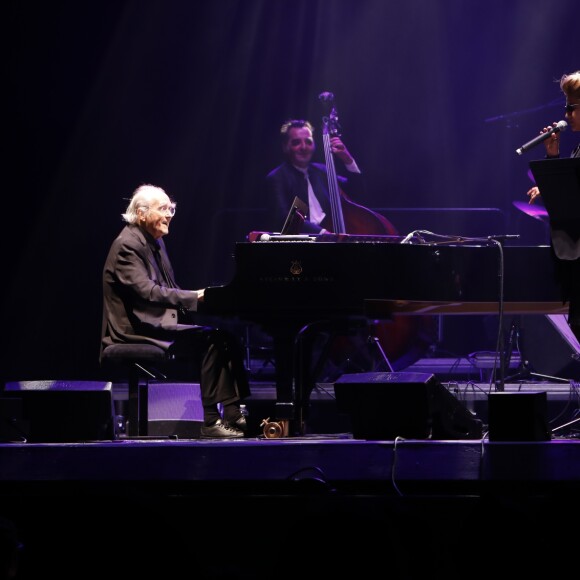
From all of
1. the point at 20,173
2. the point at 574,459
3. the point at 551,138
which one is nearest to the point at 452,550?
the point at 574,459

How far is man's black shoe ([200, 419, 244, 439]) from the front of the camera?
15.4ft

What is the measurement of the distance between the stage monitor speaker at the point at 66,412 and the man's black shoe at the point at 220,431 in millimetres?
766

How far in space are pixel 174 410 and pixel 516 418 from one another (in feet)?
8.18

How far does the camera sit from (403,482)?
3461mm

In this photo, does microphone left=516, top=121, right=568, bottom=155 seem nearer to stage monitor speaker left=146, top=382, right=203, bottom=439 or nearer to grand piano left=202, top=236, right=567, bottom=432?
grand piano left=202, top=236, right=567, bottom=432

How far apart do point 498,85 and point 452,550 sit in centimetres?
716

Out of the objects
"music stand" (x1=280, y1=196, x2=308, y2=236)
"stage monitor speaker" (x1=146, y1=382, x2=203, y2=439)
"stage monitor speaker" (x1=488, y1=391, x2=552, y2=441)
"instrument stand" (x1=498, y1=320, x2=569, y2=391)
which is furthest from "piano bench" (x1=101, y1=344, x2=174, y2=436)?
"instrument stand" (x1=498, y1=320, x2=569, y2=391)

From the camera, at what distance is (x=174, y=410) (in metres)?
5.45

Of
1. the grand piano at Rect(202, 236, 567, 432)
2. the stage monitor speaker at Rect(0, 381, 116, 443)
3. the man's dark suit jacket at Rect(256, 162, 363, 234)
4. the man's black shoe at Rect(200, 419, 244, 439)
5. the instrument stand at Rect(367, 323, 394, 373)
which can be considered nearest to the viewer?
the stage monitor speaker at Rect(0, 381, 116, 443)

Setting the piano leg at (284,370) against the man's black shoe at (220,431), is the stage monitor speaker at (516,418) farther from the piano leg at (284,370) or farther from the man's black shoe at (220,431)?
the man's black shoe at (220,431)

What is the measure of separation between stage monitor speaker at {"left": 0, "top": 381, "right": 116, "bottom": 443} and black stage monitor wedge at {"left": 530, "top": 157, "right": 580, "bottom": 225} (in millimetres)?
1948

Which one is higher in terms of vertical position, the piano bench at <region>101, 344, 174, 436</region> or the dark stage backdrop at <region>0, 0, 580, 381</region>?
the dark stage backdrop at <region>0, 0, 580, 381</region>

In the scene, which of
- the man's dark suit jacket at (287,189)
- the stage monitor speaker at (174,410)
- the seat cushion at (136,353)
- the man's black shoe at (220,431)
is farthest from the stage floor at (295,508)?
the man's dark suit jacket at (287,189)

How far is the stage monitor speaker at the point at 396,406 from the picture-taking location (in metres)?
3.63
